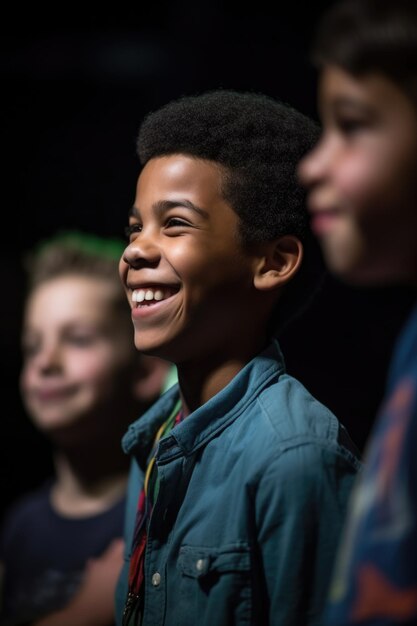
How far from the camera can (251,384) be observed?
1398 mm

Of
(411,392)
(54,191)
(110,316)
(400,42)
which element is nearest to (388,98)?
(400,42)

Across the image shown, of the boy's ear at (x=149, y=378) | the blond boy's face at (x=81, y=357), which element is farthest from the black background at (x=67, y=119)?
the boy's ear at (x=149, y=378)

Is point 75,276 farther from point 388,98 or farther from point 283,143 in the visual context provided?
point 388,98

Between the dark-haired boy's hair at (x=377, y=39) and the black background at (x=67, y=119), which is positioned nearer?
the dark-haired boy's hair at (x=377, y=39)

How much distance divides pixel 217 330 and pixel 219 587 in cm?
40

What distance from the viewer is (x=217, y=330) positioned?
1.42m

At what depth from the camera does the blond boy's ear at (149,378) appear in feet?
7.48

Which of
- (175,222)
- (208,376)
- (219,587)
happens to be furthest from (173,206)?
(219,587)

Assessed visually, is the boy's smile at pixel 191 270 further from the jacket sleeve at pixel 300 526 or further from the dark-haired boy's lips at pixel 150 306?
the jacket sleeve at pixel 300 526

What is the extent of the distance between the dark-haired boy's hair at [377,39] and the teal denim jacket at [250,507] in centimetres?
52

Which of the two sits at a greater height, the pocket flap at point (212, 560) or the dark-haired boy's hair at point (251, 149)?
the dark-haired boy's hair at point (251, 149)

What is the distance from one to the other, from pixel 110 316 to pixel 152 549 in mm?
964

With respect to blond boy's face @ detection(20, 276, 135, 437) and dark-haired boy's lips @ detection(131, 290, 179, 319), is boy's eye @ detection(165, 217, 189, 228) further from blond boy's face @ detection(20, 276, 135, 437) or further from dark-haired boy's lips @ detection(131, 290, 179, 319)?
Answer: blond boy's face @ detection(20, 276, 135, 437)

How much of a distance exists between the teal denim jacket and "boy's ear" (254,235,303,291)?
12 centimetres
